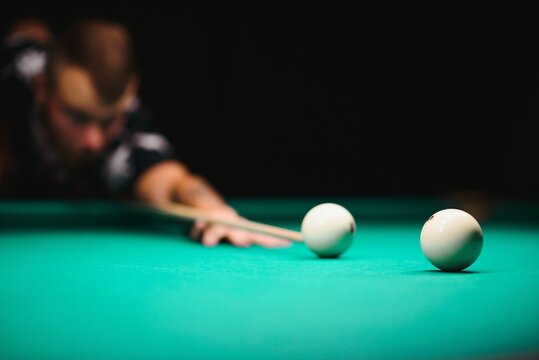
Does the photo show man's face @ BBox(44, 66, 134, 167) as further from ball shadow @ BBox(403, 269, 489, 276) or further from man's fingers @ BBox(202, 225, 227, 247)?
ball shadow @ BBox(403, 269, 489, 276)

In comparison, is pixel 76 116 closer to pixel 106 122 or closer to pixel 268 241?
pixel 106 122

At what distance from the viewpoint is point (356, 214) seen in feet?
16.7

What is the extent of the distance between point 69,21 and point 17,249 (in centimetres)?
473

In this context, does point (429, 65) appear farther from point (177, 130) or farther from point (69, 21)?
point (69, 21)

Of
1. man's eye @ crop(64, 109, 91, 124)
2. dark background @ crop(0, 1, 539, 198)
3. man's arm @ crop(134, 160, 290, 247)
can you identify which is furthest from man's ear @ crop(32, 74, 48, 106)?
dark background @ crop(0, 1, 539, 198)

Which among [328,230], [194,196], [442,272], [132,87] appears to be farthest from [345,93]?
[442,272]

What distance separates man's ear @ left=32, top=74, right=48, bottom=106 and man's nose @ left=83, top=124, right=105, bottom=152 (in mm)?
387

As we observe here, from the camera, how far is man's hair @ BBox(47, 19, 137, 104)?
18.6ft

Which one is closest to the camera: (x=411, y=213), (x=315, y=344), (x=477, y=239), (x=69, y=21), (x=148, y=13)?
(x=315, y=344)

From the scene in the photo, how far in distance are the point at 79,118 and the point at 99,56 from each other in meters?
0.63

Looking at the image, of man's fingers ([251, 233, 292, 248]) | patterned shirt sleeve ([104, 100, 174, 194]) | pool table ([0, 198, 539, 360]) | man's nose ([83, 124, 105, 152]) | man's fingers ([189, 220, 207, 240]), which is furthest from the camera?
man's nose ([83, 124, 105, 152])

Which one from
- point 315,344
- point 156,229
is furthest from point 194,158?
point 315,344

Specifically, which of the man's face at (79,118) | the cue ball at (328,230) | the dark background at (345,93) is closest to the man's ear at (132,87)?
the man's face at (79,118)

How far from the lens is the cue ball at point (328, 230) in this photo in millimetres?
2496
